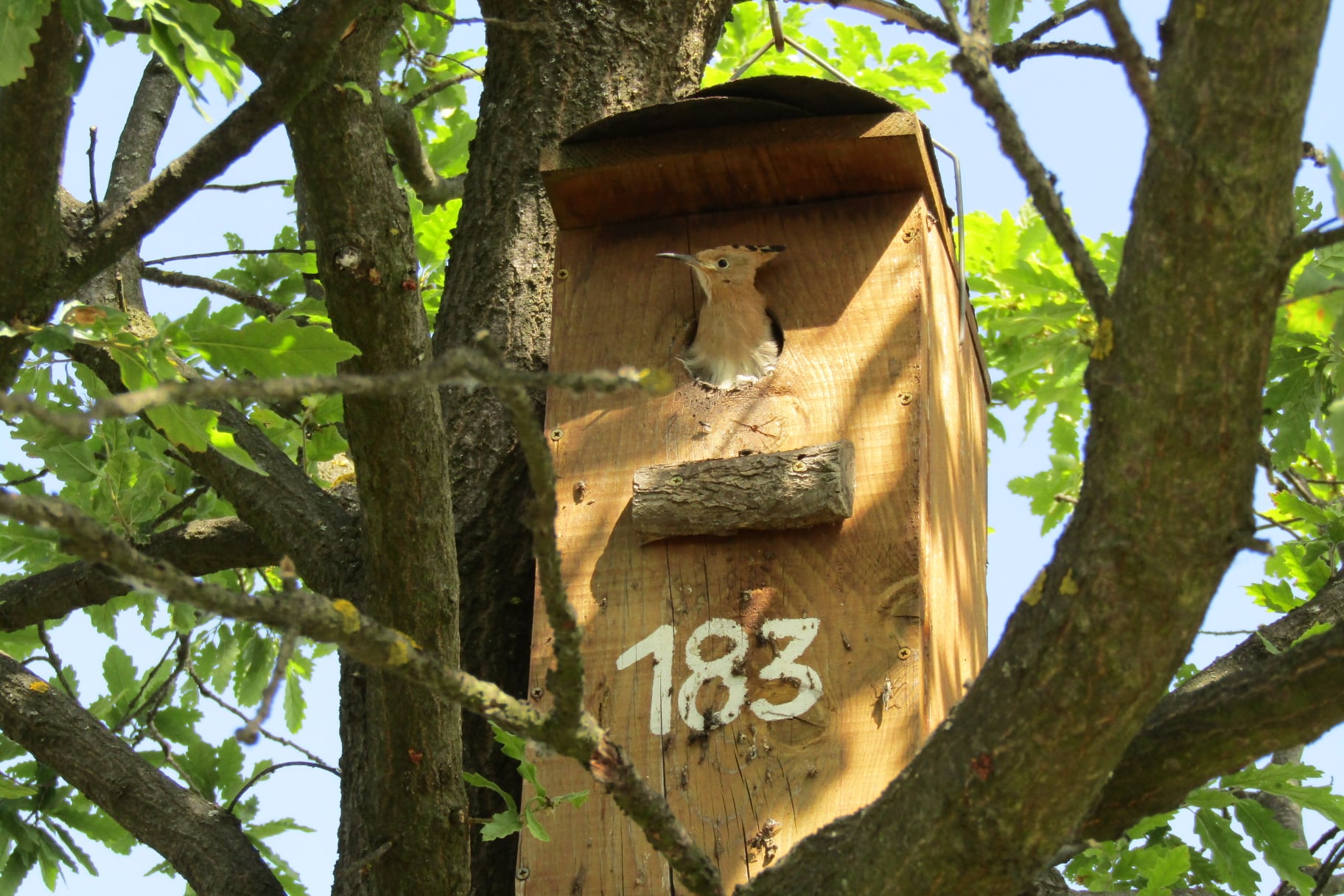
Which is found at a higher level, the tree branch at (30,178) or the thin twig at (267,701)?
the tree branch at (30,178)

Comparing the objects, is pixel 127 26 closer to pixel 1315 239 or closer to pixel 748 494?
pixel 748 494

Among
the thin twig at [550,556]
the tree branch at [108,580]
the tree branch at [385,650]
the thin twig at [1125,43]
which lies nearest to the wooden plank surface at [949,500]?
the tree branch at [385,650]

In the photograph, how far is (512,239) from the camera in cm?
349

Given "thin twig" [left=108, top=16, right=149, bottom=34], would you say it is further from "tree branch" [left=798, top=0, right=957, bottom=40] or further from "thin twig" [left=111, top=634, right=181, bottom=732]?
"thin twig" [left=111, top=634, right=181, bottom=732]

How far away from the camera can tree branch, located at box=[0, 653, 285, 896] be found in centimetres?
255

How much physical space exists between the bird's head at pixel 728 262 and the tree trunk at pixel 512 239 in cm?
46

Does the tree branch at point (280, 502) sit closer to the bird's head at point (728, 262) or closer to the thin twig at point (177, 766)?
the thin twig at point (177, 766)

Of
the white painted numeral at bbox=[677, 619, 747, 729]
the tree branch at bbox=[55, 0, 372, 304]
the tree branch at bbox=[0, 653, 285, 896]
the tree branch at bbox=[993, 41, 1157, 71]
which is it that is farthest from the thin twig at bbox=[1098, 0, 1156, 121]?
the tree branch at bbox=[0, 653, 285, 896]

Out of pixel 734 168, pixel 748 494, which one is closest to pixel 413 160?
pixel 734 168

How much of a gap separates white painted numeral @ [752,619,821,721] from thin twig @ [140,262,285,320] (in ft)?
7.23

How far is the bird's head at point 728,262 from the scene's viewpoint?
306 centimetres

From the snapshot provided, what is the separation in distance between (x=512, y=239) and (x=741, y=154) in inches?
26.5

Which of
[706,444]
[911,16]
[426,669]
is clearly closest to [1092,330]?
[706,444]

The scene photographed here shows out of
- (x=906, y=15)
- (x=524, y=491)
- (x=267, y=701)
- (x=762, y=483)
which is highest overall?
(x=906, y=15)
